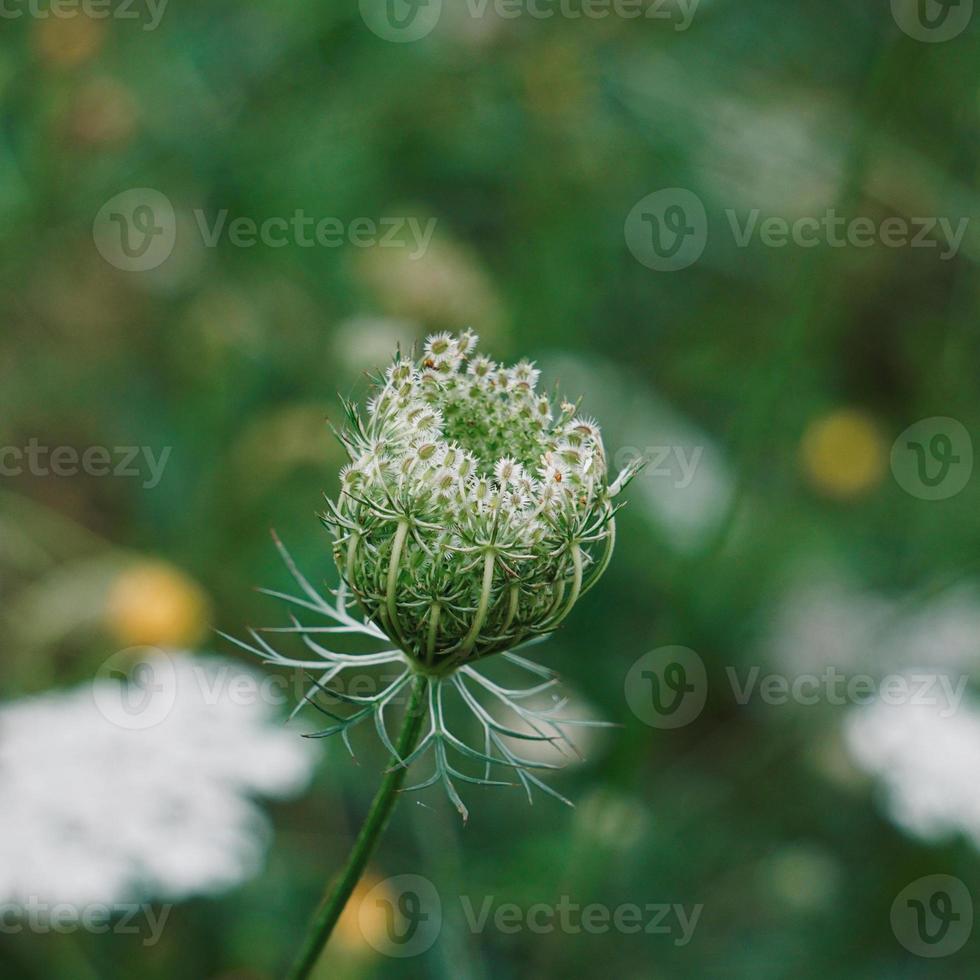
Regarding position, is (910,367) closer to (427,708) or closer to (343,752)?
Result: (343,752)

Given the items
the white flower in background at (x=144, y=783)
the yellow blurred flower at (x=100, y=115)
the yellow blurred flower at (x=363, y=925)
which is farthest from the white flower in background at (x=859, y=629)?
the yellow blurred flower at (x=100, y=115)

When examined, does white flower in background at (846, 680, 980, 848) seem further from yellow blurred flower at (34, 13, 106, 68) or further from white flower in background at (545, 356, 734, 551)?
yellow blurred flower at (34, 13, 106, 68)

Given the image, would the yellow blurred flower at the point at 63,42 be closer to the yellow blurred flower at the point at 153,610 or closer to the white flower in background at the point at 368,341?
the white flower in background at the point at 368,341

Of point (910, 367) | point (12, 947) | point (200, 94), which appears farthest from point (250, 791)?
point (910, 367)

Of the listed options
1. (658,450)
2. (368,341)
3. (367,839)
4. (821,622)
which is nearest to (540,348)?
(658,450)

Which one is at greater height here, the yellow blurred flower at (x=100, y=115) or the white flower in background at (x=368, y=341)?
the yellow blurred flower at (x=100, y=115)

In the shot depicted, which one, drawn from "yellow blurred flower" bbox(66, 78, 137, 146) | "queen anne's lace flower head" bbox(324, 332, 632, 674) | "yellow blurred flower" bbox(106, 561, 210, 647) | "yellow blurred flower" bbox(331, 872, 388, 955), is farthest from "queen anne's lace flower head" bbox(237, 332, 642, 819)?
"yellow blurred flower" bbox(66, 78, 137, 146)
